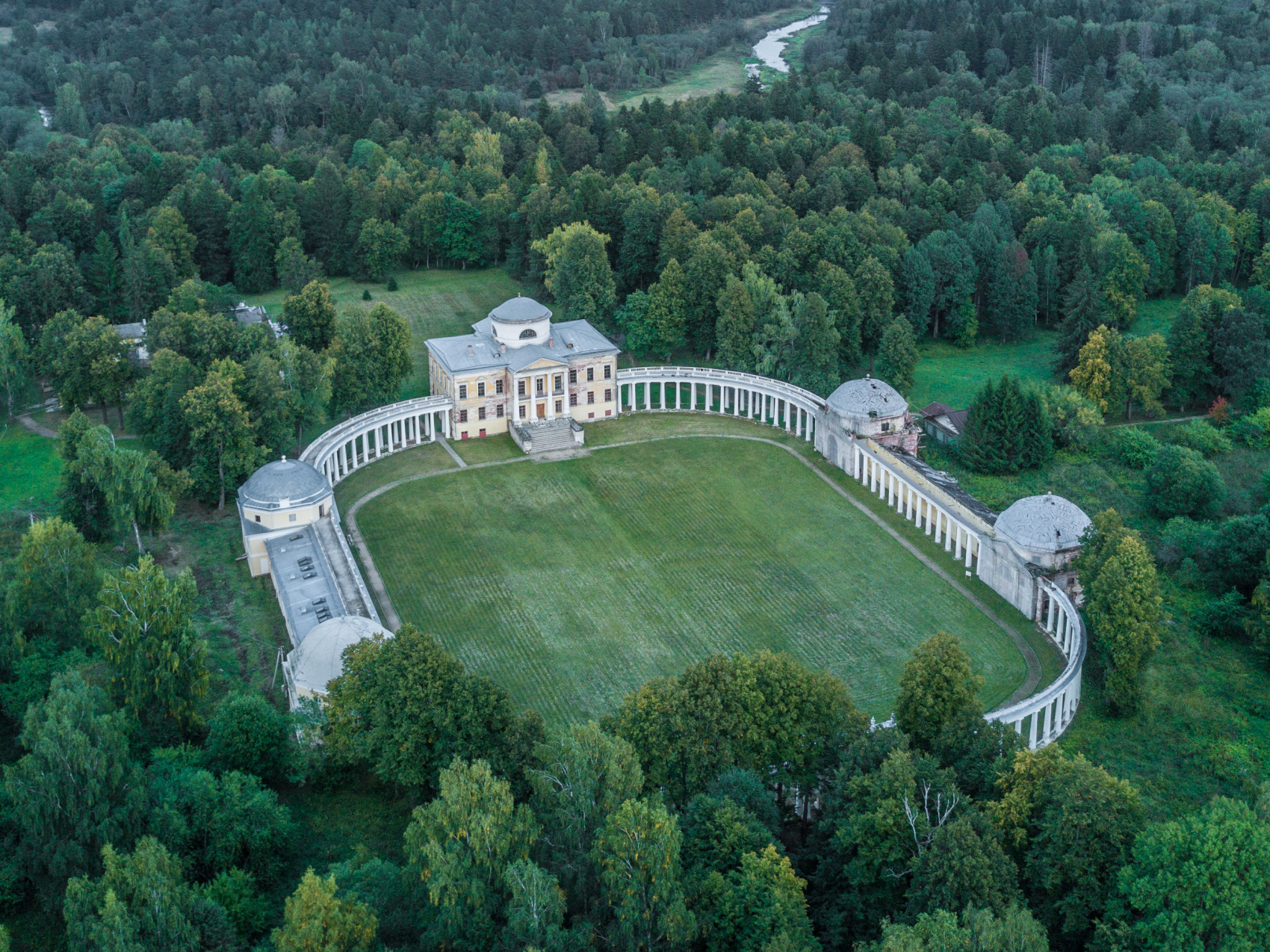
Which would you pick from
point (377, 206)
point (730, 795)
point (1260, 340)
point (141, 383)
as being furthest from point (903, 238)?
point (730, 795)

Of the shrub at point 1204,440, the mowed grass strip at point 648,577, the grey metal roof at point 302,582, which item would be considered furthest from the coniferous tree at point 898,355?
the grey metal roof at point 302,582

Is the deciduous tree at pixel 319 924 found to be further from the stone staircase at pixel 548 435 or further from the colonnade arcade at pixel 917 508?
the stone staircase at pixel 548 435

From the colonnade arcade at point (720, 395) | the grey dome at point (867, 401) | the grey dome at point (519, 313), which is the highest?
the grey dome at point (519, 313)

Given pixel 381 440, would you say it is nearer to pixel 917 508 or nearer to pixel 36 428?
pixel 36 428

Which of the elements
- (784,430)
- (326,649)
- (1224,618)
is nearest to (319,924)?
(326,649)

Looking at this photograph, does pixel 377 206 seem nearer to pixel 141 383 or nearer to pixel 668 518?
pixel 141 383

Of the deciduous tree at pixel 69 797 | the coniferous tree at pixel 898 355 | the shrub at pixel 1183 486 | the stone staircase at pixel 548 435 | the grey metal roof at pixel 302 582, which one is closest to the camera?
the deciduous tree at pixel 69 797

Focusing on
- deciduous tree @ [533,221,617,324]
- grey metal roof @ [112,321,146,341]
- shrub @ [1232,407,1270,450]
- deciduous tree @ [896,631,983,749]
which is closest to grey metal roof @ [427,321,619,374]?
deciduous tree @ [533,221,617,324]
